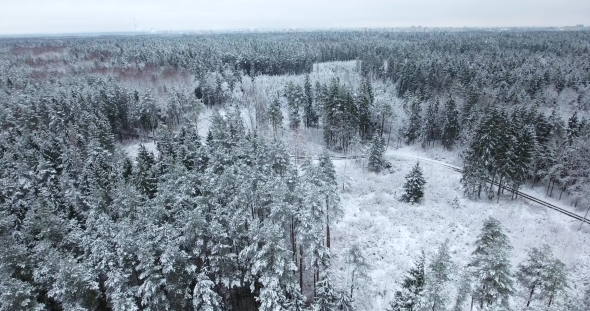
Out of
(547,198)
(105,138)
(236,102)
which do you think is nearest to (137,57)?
(236,102)

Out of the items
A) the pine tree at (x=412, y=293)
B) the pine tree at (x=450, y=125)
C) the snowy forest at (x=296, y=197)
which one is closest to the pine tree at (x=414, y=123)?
the snowy forest at (x=296, y=197)

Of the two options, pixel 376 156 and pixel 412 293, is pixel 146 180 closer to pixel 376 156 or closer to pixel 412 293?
pixel 412 293

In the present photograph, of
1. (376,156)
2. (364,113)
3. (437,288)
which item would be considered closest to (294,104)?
(364,113)

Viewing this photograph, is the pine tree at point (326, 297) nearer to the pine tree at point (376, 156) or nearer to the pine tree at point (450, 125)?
the pine tree at point (376, 156)

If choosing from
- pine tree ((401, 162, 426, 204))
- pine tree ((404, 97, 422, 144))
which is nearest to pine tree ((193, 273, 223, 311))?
pine tree ((401, 162, 426, 204))

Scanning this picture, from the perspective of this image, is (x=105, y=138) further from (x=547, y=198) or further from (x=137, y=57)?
(x=137, y=57)

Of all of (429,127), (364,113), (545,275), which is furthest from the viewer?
(364,113)
